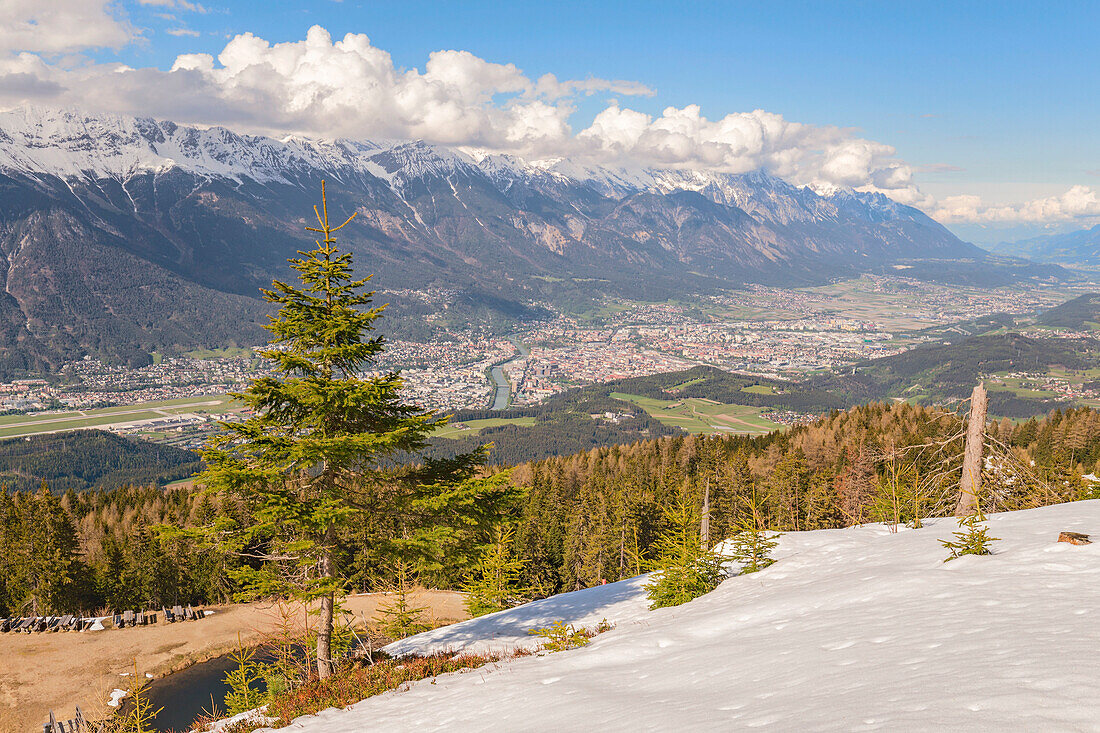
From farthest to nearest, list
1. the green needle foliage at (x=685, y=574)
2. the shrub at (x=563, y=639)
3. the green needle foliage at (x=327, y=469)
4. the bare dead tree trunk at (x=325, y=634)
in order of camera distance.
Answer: the green needle foliage at (x=685, y=574) → the bare dead tree trunk at (x=325, y=634) → the green needle foliage at (x=327, y=469) → the shrub at (x=563, y=639)

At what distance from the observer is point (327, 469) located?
14203mm

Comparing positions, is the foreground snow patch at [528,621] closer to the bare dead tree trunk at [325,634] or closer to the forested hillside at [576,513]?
the bare dead tree trunk at [325,634]

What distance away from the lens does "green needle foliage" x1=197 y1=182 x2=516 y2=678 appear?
1284 cm

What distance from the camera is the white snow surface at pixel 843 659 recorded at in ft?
17.7

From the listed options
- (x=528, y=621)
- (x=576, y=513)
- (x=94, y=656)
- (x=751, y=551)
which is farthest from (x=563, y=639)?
(x=576, y=513)

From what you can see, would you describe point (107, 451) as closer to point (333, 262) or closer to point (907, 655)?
point (333, 262)

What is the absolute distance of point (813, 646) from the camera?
858 centimetres

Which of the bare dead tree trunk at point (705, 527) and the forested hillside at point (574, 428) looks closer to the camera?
the bare dead tree trunk at point (705, 527)

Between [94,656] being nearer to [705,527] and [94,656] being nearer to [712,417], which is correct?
[705,527]

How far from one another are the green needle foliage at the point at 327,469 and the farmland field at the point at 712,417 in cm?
13934

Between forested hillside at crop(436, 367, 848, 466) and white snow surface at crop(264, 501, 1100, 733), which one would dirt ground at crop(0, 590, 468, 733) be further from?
forested hillside at crop(436, 367, 848, 466)

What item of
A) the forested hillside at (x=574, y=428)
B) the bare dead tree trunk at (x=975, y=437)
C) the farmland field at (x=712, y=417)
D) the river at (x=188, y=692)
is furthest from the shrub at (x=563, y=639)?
the farmland field at (x=712, y=417)

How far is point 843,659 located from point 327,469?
11.7 metres

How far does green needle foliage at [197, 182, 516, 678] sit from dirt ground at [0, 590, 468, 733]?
20.9 m
